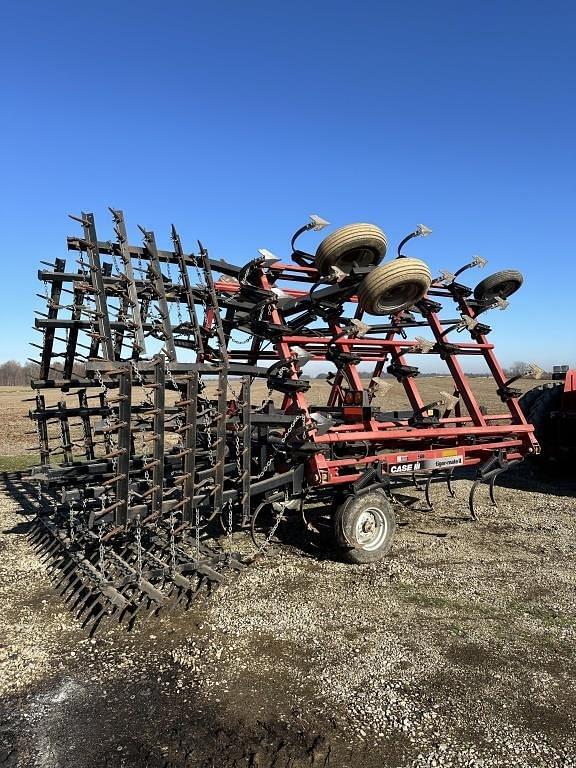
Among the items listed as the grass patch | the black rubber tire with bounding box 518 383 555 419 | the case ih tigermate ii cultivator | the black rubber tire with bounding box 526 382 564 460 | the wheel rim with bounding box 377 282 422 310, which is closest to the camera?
the case ih tigermate ii cultivator

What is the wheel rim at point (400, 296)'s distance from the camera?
6332 mm

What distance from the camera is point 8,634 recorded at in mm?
4402

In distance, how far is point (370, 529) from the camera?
6.17m

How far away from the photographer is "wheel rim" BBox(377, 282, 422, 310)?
6332 millimetres

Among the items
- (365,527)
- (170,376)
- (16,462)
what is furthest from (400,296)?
(16,462)

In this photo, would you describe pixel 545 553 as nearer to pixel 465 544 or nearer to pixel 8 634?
pixel 465 544

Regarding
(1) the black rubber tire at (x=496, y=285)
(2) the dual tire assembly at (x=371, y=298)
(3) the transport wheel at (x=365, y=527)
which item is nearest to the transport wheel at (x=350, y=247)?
(2) the dual tire assembly at (x=371, y=298)

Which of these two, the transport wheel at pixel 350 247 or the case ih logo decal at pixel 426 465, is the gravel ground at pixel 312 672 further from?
the transport wheel at pixel 350 247

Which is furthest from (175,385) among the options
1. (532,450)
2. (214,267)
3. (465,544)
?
(532,450)

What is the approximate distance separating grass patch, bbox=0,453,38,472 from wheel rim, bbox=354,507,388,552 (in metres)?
8.40

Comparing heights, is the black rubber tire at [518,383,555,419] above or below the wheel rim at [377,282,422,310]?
below

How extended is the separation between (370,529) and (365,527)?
0.08m

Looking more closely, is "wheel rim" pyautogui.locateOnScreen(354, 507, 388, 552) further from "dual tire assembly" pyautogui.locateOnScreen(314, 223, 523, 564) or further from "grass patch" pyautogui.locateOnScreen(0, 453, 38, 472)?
"grass patch" pyautogui.locateOnScreen(0, 453, 38, 472)

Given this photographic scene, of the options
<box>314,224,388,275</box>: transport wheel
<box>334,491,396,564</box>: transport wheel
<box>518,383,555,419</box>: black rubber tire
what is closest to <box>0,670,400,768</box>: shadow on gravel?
<box>334,491,396,564</box>: transport wheel
